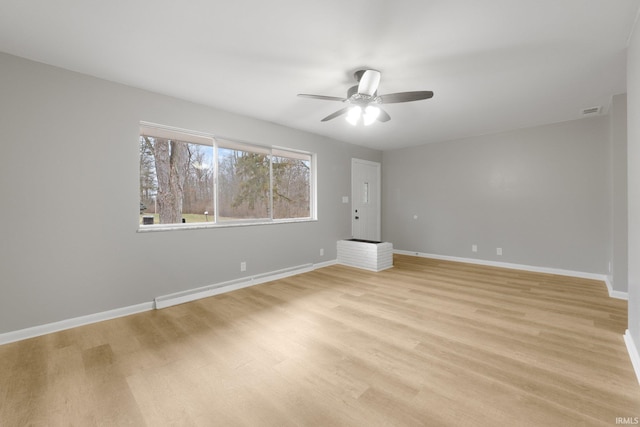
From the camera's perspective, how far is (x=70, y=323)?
2525mm

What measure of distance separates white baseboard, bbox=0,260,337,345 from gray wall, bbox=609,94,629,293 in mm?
4225

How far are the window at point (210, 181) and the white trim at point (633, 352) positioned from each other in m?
4.01

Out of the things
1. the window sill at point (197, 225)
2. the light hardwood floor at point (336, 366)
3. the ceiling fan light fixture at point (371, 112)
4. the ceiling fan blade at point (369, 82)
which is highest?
the ceiling fan blade at point (369, 82)

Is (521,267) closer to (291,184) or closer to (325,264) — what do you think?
(325,264)

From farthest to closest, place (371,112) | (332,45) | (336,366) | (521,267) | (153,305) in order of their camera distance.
A: 1. (521,267)
2. (153,305)
3. (371,112)
4. (332,45)
5. (336,366)

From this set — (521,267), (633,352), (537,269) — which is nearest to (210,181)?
(633,352)

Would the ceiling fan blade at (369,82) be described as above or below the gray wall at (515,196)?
above

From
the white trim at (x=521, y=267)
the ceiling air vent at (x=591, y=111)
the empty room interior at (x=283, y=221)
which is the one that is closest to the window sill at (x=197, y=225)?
the empty room interior at (x=283, y=221)

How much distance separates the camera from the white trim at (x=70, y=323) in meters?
2.27

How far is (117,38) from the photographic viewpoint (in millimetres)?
2080

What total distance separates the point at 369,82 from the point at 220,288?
3064mm

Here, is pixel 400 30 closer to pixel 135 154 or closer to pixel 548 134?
pixel 135 154

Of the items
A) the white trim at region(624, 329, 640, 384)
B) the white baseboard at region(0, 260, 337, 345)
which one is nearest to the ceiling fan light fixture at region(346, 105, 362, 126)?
the white baseboard at region(0, 260, 337, 345)

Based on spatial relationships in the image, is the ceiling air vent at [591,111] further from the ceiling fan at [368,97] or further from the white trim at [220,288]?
the white trim at [220,288]
